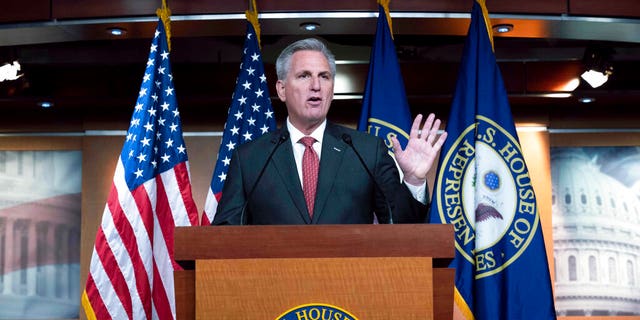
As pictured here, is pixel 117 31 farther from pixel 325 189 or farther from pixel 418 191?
pixel 418 191

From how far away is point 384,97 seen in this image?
4.41m

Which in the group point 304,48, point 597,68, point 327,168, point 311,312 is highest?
point 597,68

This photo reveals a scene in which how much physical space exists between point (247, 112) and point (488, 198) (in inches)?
52.6

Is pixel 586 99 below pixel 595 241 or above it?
above

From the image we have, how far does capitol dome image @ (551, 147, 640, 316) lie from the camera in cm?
607

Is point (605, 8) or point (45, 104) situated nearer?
point (605, 8)

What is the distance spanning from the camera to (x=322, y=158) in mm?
2807

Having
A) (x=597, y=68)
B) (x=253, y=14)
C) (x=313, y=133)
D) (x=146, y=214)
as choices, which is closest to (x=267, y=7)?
(x=253, y=14)

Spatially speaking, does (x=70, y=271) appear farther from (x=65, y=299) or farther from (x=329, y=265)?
(x=329, y=265)

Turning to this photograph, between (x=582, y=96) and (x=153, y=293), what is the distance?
327cm

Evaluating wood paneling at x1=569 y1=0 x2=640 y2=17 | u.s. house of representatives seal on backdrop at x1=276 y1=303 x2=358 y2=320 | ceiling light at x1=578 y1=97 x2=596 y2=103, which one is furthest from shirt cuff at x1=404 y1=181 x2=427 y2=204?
ceiling light at x1=578 y1=97 x2=596 y2=103

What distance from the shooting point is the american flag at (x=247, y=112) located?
175 inches

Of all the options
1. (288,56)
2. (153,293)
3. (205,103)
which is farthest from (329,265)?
(205,103)

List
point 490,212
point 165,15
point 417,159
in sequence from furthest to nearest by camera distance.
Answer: point 165,15 < point 490,212 < point 417,159
